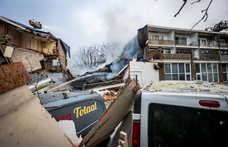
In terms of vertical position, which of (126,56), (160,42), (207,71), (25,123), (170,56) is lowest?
(25,123)

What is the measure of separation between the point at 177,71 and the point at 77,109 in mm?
13074

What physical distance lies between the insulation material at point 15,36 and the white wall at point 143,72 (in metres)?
9.89

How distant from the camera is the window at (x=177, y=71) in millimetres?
11281

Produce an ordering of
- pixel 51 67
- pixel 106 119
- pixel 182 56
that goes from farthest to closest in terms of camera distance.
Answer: pixel 182 56, pixel 51 67, pixel 106 119

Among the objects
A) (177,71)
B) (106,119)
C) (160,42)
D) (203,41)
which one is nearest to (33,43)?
(106,119)

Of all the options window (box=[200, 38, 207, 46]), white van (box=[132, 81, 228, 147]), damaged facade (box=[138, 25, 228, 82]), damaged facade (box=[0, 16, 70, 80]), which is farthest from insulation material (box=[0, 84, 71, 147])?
window (box=[200, 38, 207, 46])

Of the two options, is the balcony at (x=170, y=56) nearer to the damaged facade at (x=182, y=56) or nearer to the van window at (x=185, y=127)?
the damaged facade at (x=182, y=56)

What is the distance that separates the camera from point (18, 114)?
1100mm

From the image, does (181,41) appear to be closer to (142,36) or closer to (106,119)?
(142,36)

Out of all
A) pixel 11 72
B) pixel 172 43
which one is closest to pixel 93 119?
pixel 11 72

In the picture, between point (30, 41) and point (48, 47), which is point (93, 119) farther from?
point (48, 47)

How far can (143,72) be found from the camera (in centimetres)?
1037

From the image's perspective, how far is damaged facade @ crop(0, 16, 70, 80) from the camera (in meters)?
5.79

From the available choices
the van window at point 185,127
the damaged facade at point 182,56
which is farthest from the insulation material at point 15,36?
the damaged facade at point 182,56
